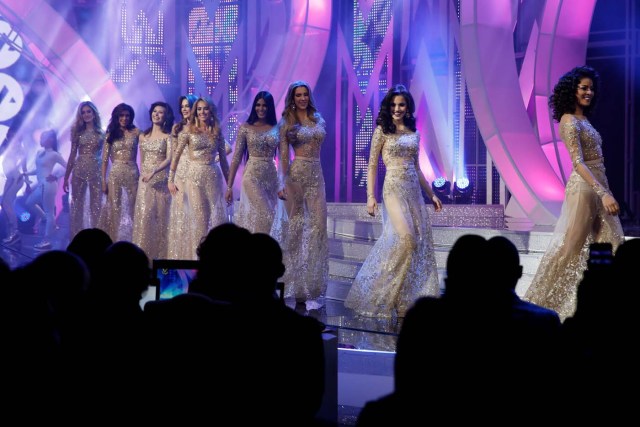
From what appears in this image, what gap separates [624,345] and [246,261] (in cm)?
106

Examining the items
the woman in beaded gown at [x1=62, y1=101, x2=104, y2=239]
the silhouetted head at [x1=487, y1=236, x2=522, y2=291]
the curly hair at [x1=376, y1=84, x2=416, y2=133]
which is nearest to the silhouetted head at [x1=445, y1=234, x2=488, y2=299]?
the silhouetted head at [x1=487, y1=236, x2=522, y2=291]

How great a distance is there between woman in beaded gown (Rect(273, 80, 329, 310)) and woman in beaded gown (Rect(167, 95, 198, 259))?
152 centimetres

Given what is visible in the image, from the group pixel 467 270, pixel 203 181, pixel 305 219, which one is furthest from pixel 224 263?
pixel 203 181

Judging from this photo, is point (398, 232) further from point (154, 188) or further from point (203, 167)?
point (154, 188)

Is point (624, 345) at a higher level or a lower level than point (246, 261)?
lower

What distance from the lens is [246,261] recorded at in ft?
8.14

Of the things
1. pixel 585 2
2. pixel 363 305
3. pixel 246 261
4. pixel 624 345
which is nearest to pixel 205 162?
pixel 363 305

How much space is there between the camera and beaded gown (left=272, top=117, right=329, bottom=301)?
730 centimetres

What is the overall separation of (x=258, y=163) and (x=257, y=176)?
0.12 metres

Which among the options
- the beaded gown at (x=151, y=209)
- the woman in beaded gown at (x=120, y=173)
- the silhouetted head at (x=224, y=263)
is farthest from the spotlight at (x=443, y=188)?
the silhouetted head at (x=224, y=263)

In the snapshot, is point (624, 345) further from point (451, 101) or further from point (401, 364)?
point (451, 101)

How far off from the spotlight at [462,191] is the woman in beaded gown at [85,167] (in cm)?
459

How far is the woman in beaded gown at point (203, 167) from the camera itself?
835 centimetres

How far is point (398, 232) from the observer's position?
22.0 feet
